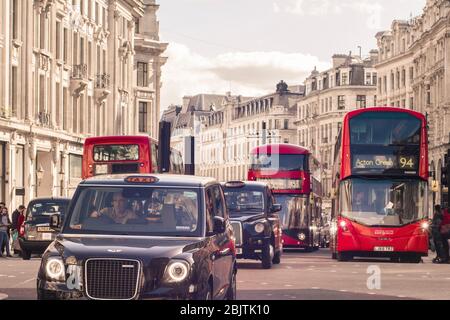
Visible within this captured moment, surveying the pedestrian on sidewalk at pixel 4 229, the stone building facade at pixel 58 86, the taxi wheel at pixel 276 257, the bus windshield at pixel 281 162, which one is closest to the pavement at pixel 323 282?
the taxi wheel at pixel 276 257

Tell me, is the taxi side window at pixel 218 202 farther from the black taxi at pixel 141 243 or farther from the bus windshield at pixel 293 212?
the bus windshield at pixel 293 212

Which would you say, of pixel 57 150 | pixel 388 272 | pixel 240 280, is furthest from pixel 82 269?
pixel 57 150

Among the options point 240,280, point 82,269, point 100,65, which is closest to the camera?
point 82,269

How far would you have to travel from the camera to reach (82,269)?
484 inches

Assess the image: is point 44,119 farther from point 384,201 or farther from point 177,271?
point 177,271

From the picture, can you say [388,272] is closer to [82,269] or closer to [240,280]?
[240,280]

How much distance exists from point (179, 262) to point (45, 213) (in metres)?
23.3

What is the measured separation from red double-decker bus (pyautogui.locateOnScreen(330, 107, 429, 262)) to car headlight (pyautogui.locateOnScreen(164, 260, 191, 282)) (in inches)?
826

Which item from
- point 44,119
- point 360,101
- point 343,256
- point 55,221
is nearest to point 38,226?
point 343,256

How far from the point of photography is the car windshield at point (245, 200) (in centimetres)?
2811

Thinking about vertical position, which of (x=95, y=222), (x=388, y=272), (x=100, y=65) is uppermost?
(x=100, y=65)

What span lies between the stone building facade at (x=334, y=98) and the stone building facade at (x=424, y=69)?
1586 centimetres

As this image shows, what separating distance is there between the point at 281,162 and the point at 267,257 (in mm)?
17156

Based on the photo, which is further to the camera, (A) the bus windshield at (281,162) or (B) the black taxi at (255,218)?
(A) the bus windshield at (281,162)
